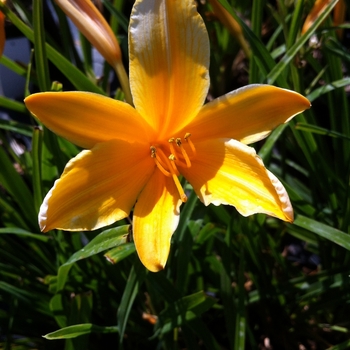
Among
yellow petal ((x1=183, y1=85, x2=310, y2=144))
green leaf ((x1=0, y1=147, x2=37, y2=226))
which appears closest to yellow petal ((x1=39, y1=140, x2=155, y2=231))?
yellow petal ((x1=183, y1=85, x2=310, y2=144))

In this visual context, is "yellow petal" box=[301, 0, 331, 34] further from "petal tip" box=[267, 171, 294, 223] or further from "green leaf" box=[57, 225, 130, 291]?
"green leaf" box=[57, 225, 130, 291]

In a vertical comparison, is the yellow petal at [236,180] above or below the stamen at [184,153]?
below

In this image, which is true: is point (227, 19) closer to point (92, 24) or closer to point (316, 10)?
point (316, 10)

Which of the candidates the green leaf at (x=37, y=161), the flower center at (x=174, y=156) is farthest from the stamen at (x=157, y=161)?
the green leaf at (x=37, y=161)

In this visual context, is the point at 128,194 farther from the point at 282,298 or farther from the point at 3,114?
the point at 3,114

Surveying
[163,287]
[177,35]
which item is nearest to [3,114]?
[163,287]

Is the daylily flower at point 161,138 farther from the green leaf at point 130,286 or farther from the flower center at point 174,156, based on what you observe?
the green leaf at point 130,286

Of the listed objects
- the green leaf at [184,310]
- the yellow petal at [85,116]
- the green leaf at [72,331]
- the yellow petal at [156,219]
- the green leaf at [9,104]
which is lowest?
the green leaf at [184,310]
